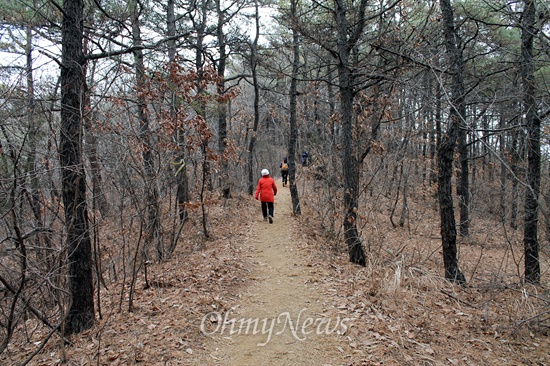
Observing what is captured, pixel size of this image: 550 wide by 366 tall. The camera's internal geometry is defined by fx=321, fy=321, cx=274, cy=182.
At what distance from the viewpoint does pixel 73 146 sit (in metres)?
4.27

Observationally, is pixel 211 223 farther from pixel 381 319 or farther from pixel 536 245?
pixel 536 245

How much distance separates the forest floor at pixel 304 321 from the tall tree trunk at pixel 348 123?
599mm

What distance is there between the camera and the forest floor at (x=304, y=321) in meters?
4.05

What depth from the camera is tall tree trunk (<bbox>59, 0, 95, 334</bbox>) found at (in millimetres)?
4273

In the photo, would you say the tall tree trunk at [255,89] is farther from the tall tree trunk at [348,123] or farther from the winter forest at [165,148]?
the tall tree trunk at [348,123]

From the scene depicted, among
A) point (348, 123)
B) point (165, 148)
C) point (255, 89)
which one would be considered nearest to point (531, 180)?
point (348, 123)

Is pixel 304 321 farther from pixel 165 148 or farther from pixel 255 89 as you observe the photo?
pixel 255 89

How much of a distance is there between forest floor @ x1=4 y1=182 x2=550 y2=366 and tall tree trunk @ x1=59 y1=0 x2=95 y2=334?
72cm

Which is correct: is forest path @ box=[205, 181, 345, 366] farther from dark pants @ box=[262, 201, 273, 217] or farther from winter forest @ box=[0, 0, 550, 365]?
dark pants @ box=[262, 201, 273, 217]

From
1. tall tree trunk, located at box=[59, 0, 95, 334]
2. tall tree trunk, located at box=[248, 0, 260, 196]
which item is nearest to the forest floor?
tall tree trunk, located at box=[59, 0, 95, 334]

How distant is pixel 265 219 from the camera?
1173cm

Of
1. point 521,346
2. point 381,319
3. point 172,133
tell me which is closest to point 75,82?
point 172,133

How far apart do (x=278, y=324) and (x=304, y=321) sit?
1.29 feet

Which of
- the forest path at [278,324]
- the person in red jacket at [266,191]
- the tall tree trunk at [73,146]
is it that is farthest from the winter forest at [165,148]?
the person in red jacket at [266,191]
